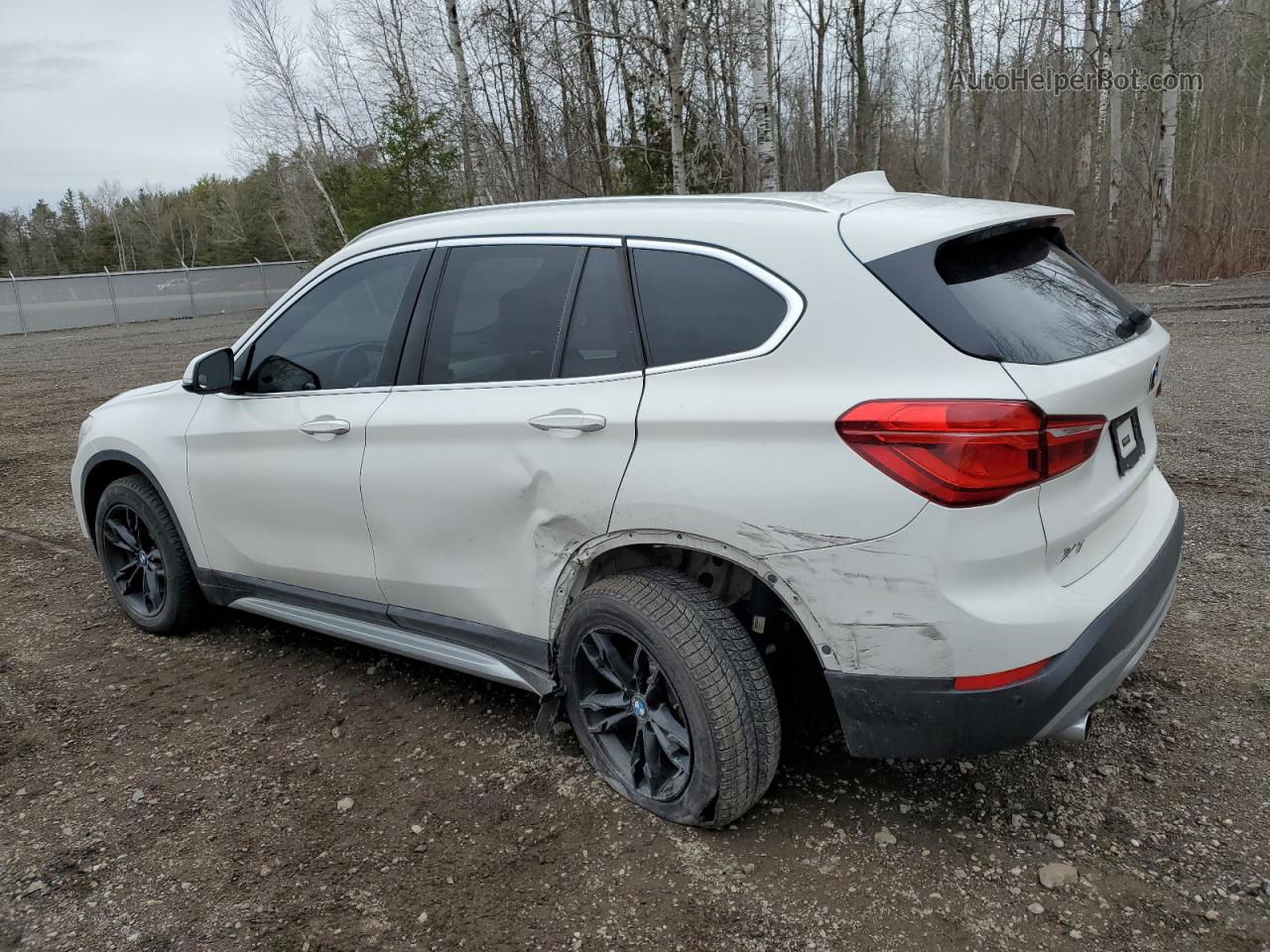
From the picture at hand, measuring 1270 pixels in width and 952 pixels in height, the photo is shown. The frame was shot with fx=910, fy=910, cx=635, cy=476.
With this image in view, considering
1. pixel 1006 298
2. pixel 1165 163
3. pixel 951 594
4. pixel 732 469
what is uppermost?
pixel 1165 163

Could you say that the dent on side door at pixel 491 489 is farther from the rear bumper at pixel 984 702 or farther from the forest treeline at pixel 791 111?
the forest treeline at pixel 791 111

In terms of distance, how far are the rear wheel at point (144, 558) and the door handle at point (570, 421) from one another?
229 cm

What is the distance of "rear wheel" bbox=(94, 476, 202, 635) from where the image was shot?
410cm

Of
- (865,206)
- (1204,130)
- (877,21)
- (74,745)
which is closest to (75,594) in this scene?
(74,745)

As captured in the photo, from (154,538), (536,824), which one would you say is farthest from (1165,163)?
(536,824)

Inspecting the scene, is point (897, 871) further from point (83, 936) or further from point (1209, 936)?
point (83, 936)

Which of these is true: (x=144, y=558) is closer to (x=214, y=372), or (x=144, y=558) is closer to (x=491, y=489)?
Answer: (x=214, y=372)

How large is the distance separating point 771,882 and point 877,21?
32994 mm

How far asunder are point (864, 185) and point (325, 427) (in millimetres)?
2035

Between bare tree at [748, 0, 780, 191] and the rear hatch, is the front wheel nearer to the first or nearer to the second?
the rear hatch

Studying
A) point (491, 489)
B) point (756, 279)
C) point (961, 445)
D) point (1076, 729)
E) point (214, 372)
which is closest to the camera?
point (961, 445)

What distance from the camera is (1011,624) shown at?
212 centimetres

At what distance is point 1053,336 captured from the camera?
234cm

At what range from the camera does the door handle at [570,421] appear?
101 inches
